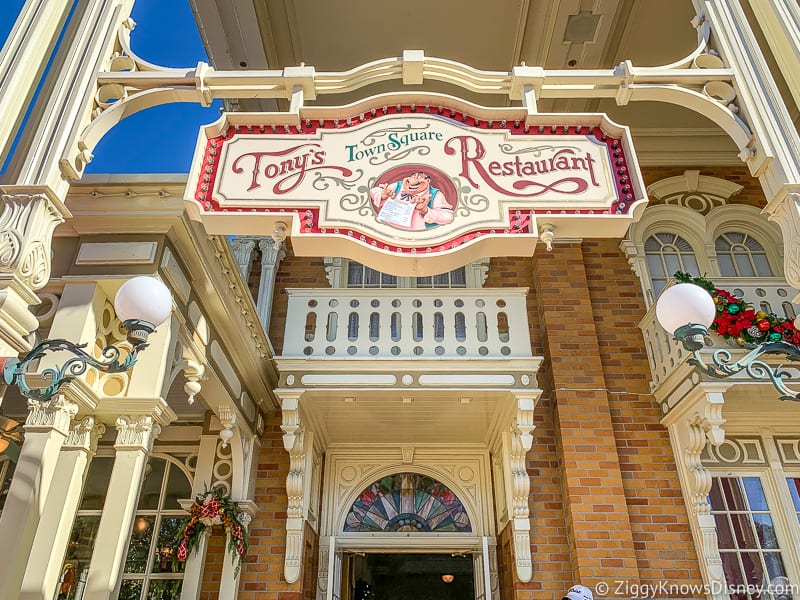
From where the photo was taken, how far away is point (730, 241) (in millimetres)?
8117

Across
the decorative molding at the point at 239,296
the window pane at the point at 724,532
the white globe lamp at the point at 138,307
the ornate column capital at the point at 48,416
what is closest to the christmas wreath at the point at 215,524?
the decorative molding at the point at 239,296

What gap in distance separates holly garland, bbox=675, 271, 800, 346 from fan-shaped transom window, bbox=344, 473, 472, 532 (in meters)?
3.47

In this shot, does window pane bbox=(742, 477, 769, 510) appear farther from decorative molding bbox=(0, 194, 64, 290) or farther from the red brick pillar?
decorative molding bbox=(0, 194, 64, 290)

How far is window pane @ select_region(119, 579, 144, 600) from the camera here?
6230 mm

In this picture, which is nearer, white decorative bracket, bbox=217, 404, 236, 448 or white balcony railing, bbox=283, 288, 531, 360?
white decorative bracket, bbox=217, 404, 236, 448

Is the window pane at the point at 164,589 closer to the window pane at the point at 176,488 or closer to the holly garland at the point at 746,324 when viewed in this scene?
the window pane at the point at 176,488

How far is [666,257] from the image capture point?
8.01m

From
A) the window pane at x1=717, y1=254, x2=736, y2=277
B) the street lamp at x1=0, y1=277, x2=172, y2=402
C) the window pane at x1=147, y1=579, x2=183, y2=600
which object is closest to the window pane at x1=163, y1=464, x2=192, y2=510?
the window pane at x1=147, y1=579, x2=183, y2=600

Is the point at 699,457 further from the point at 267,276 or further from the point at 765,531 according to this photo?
the point at 267,276

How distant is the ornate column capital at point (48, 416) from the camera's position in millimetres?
3188

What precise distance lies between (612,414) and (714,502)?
1294 millimetres

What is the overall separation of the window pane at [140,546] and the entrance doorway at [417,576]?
18.4 feet

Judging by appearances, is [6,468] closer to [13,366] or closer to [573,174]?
[13,366]

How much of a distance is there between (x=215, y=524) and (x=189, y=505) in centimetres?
51
